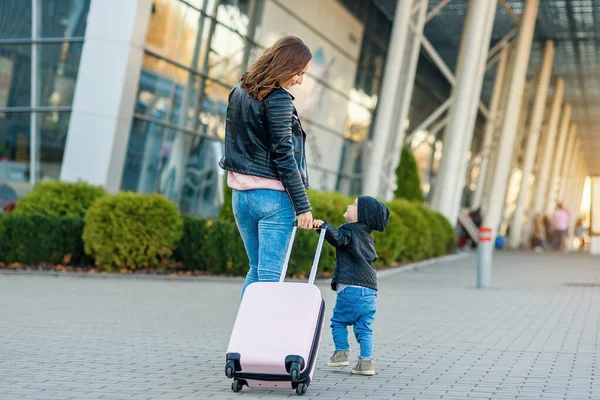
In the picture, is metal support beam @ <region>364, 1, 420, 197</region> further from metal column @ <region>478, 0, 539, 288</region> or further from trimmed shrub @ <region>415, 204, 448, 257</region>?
metal column @ <region>478, 0, 539, 288</region>

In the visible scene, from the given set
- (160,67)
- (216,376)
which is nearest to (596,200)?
(160,67)

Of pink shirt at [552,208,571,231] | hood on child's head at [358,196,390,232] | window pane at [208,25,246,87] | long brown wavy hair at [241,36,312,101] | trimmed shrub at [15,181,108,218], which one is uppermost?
window pane at [208,25,246,87]

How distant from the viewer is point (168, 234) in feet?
55.1

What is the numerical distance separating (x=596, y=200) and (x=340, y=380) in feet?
177

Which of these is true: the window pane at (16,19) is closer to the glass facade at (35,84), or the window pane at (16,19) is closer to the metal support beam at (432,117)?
the glass facade at (35,84)

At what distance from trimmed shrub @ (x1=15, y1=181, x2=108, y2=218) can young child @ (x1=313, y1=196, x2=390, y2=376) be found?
37.2 ft

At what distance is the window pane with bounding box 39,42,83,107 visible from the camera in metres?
21.7

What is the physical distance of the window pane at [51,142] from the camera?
21.7 metres

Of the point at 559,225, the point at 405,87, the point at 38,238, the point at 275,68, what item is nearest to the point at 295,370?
the point at 275,68

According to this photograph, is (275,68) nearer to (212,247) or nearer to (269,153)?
(269,153)

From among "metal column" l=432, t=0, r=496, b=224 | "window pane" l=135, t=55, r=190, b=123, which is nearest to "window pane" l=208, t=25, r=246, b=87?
"window pane" l=135, t=55, r=190, b=123

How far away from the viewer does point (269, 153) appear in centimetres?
620

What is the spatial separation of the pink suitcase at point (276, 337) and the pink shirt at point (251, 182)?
0.42 metres

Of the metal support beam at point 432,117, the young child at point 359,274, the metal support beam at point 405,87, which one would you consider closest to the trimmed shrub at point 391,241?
the metal support beam at point 405,87
